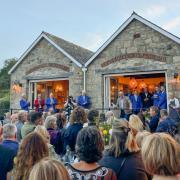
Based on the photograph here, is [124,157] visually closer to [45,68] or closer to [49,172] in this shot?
[49,172]

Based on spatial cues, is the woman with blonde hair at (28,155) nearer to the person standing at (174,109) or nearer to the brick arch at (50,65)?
the person standing at (174,109)

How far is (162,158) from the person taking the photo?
2275 millimetres

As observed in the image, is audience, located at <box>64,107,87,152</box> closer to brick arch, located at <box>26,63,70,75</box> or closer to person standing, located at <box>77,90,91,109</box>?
person standing, located at <box>77,90,91,109</box>

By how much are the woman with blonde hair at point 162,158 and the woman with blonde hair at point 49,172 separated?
785 millimetres

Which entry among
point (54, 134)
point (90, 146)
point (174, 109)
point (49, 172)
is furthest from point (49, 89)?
point (49, 172)

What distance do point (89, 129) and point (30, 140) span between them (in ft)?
2.05

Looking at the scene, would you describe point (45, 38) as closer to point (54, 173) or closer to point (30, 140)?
point (30, 140)

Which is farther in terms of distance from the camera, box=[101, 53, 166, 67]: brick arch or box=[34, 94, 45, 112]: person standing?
box=[34, 94, 45, 112]: person standing

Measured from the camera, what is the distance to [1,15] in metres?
29.1

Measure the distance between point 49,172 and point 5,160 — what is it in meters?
1.93

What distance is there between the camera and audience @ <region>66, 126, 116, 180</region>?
98.1 inches

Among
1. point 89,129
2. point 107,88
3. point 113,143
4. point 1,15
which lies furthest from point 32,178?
point 1,15

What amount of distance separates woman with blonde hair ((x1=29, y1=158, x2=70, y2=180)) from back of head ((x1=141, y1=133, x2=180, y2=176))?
784mm

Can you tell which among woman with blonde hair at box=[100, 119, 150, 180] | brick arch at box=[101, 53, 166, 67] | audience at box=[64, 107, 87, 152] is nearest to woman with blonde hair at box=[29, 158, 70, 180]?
woman with blonde hair at box=[100, 119, 150, 180]
